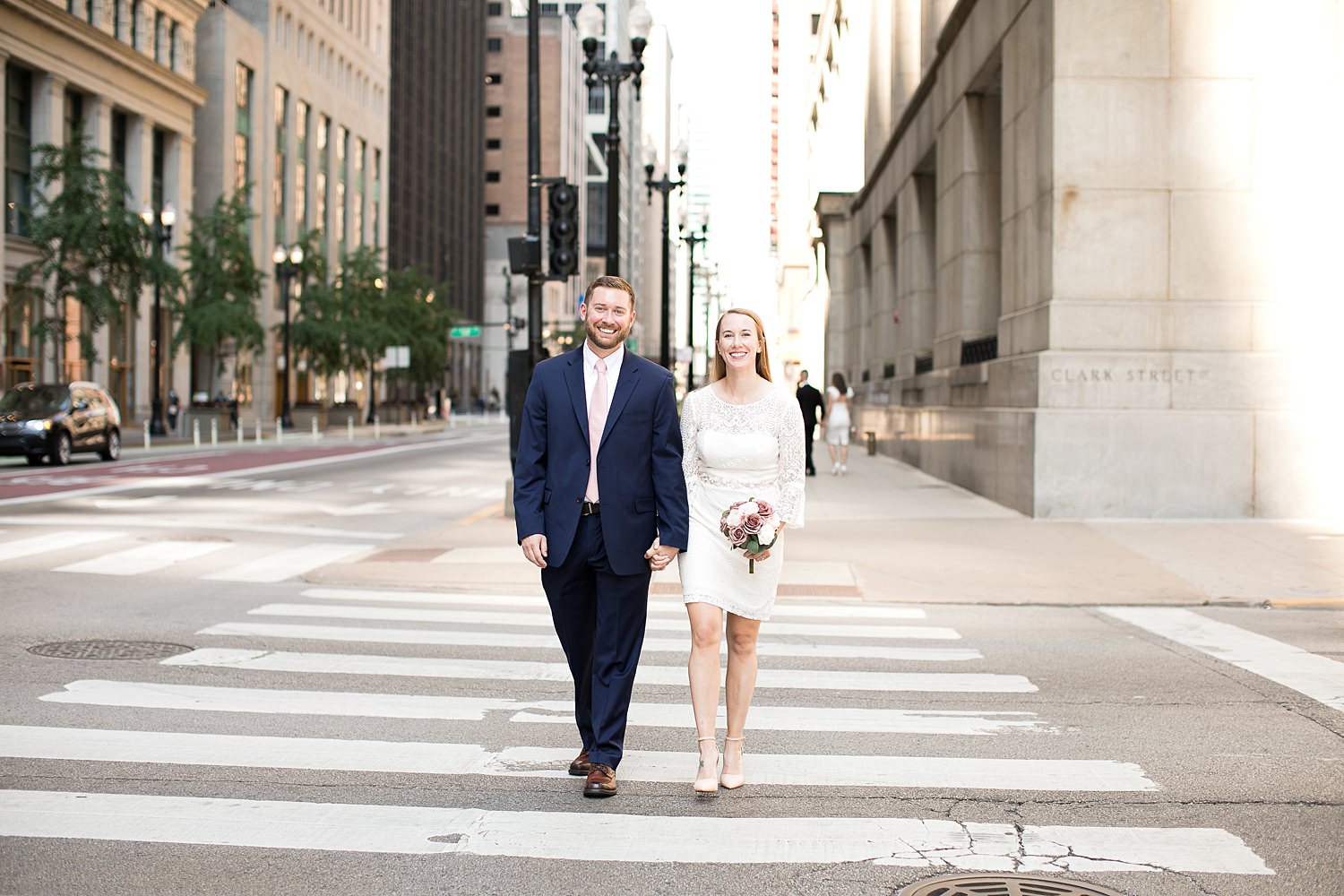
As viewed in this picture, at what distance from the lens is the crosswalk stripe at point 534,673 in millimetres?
7918

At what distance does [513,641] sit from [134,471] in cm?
2179

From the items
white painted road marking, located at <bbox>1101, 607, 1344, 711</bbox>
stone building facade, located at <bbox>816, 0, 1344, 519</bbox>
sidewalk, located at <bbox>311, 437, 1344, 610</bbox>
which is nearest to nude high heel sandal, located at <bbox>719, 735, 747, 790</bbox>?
white painted road marking, located at <bbox>1101, 607, 1344, 711</bbox>

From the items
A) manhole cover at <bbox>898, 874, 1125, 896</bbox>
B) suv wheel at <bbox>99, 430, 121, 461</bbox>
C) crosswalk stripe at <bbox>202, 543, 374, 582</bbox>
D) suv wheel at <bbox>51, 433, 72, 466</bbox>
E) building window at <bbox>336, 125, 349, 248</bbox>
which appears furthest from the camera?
building window at <bbox>336, 125, 349, 248</bbox>

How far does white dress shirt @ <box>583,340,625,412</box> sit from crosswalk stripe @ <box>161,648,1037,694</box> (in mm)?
2857

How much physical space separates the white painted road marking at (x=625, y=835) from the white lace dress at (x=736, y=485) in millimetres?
931

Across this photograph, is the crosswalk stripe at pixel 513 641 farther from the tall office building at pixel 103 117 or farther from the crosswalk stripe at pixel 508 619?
the tall office building at pixel 103 117

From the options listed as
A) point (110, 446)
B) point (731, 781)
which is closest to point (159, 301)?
point (110, 446)

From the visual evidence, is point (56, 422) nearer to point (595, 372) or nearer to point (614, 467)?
point (595, 372)

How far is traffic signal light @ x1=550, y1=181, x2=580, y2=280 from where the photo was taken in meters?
18.8

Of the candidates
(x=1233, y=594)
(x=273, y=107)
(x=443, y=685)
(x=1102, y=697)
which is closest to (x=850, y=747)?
(x=1102, y=697)

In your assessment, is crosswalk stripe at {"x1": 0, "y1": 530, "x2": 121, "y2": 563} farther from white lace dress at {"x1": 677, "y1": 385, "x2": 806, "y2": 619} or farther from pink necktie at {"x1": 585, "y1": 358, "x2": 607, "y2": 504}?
white lace dress at {"x1": 677, "y1": 385, "x2": 806, "y2": 619}

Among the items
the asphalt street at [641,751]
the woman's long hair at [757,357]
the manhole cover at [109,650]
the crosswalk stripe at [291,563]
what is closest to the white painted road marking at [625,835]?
the asphalt street at [641,751]

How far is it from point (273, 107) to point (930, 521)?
65.6 metres

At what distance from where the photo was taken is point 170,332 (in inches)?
2391
